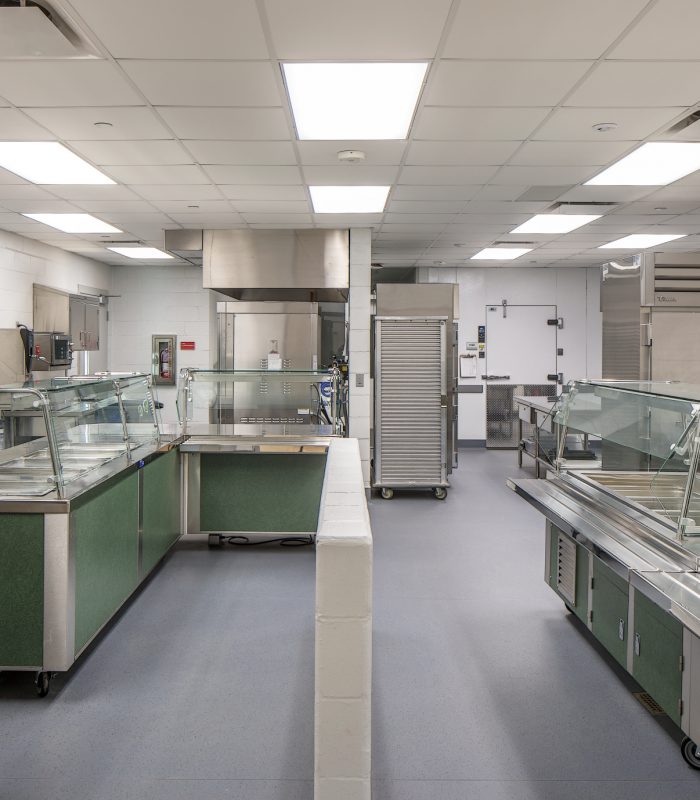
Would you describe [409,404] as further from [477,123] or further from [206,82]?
[206,82]

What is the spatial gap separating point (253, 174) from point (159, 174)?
623 mm

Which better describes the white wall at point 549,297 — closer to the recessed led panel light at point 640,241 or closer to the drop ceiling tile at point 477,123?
the recessed led panel light at point 640,241

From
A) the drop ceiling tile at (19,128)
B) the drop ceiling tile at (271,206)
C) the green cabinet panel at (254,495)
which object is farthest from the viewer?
the drop ceiling tile at (271,206)

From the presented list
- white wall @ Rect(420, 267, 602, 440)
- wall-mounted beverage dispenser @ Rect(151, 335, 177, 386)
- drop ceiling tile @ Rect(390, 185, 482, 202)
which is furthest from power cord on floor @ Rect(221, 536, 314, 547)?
white wall @ Rect(420, 267, 602, 440)

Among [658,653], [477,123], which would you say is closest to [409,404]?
[477,123]

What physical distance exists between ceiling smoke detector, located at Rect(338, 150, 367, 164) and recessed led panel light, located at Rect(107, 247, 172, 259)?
13.3ft

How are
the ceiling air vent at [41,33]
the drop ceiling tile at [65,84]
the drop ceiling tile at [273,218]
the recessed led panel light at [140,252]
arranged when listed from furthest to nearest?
the recessed led panel light at [140,252] → the drop ceiling tile at [273,218] → the drop ceiling tile at [65,84] → the ceiling air vent at [41,33]

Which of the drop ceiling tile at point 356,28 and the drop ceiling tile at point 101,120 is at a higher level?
the drop ceiling tile at point 101,120

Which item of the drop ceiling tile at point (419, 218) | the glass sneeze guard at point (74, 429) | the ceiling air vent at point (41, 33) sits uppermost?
the drop ceiling tile at point (419, 218)

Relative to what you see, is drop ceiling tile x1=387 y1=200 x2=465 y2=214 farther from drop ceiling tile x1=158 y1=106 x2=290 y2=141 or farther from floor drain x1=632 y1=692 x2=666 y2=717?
floor drain x1=632 y1=692 x2=666 y2=717

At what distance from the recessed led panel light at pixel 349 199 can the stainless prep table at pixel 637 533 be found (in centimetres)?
231

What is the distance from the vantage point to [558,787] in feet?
6.69

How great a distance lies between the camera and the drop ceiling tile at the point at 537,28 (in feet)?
7.57

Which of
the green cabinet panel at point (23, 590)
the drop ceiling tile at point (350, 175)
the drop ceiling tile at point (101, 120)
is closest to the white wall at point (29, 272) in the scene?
the drop ceiling tile at point (101, 120)
